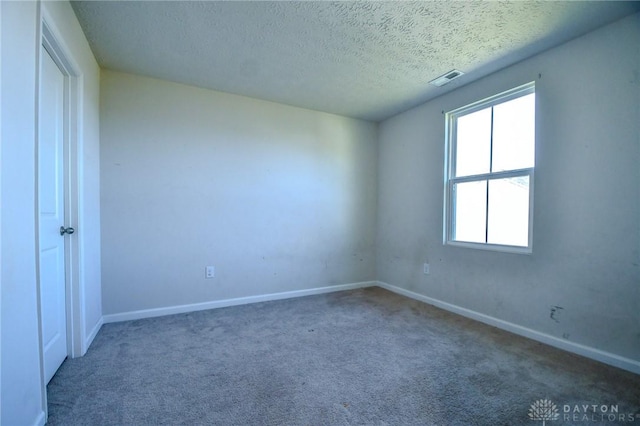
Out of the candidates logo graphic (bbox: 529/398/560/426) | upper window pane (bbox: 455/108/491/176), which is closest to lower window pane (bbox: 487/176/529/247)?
upper window pane (bbox: 455/108/491/176)

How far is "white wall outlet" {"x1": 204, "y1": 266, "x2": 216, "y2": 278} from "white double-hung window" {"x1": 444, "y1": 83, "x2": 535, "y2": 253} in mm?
2613

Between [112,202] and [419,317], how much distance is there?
127 inches

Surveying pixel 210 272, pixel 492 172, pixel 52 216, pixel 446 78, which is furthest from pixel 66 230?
pixel 492 172

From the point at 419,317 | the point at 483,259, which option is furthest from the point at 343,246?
the point at 483,259

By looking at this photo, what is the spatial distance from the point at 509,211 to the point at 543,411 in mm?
1647

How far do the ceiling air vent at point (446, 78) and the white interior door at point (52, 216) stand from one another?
122 inches

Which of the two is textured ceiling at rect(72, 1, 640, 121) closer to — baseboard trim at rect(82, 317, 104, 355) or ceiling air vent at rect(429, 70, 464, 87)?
ceiling air vent at rect(429, 70, 464, 87)

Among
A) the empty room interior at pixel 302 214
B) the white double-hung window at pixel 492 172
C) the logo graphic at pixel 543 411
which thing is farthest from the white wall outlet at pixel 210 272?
the logo graphic at pixel 543 411

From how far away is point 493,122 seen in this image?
9.11 ft

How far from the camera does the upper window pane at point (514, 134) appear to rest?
2457mm

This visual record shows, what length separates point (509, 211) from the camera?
2615mm

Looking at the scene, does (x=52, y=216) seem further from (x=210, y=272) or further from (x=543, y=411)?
(x=543, y=411)

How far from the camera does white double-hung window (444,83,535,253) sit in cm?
249

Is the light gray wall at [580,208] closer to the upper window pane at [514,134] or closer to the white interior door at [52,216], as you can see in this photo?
the upper window pane at [514,134]
